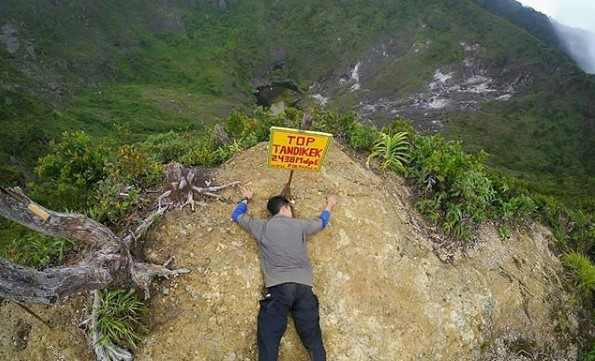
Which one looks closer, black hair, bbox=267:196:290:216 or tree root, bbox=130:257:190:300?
tree root, bbox=130:257:190:300

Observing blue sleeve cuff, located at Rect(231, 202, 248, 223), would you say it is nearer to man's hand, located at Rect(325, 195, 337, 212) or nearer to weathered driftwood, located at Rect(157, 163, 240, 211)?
weathered driftwood, located at Rect(157, 163, 240, 211)

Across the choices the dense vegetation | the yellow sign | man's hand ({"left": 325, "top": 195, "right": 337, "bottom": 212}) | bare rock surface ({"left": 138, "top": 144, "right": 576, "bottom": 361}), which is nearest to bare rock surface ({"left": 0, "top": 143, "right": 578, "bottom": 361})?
bare rock surface ({"left": 138, "top": 144, "right": 576, "bottom": 361})

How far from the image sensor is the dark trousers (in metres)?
6.34

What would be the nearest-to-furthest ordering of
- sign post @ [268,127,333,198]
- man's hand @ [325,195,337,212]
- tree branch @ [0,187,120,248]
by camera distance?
tree branch @ [0,187,120,248]
sign post @ [268,127,333,198]
man's hand @ [325,195,337,212]

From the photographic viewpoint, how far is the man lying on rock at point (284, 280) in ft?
20.9

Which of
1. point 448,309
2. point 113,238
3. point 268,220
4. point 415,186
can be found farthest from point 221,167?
point 448,309

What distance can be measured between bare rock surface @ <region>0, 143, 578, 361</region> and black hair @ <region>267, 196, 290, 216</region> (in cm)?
39

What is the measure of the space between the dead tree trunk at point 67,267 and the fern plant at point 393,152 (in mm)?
4561

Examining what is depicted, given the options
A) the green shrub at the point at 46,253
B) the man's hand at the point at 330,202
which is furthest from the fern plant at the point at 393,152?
the green shrub at the point at 46,253

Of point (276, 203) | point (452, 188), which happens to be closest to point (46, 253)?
point (276, 203)

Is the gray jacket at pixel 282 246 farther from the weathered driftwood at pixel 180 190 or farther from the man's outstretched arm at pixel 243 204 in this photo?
the weathered driftwood at pixel 180 190

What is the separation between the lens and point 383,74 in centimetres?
12950

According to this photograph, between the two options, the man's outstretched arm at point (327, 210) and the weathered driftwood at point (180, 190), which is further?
the weathered driftwood at point (180, 190)

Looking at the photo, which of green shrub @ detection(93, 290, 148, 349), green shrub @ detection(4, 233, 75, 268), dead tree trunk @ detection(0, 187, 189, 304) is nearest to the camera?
dead tree trunk @ detection(0, 187, 189, 304)
